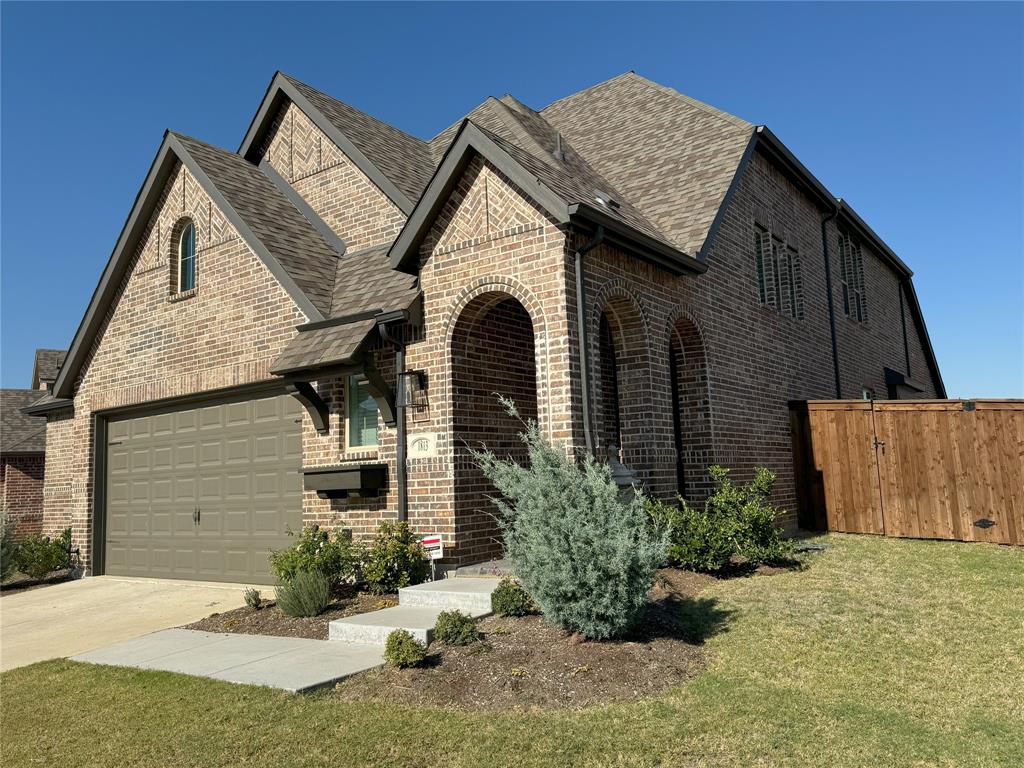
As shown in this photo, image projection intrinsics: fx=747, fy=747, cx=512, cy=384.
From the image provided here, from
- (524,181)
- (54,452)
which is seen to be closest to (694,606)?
(524,181)

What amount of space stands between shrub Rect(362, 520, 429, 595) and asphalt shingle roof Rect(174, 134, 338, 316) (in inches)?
140

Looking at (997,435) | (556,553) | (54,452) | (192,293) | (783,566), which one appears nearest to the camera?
(556,553)

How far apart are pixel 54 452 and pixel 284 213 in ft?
26.3

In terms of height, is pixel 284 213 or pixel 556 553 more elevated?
pixel 284 213

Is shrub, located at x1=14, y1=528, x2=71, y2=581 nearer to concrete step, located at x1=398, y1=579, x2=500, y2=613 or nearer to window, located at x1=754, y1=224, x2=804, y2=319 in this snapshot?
concrete step, located at x1=398, y1=579, x2=500, y2=613

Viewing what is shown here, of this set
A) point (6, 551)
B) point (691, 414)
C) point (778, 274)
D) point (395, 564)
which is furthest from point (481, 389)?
point (6, 551)

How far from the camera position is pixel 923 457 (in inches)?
466

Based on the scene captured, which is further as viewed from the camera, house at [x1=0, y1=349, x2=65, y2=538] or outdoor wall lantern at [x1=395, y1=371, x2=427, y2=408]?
house at [x1=0, y1=349, x2=65, y2=538]

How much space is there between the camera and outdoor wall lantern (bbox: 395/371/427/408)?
31.3ft

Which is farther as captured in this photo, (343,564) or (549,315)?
(343,564)

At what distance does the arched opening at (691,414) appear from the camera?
11008 millimetres

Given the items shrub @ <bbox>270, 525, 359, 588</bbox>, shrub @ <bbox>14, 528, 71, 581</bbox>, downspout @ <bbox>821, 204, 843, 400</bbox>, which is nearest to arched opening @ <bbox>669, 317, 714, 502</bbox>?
shrub @ <bbox>270, 525, 359, 588</bbox>

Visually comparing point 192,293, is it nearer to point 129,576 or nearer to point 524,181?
point 129,576

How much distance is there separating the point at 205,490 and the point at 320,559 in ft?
14.3
